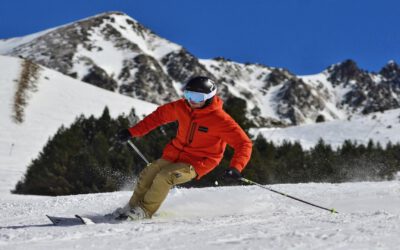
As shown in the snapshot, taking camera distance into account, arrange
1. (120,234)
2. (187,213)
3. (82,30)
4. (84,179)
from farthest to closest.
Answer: (82,30), (84,179), (187,213), (120,234)

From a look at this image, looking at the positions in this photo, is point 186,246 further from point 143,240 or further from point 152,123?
point 152,123

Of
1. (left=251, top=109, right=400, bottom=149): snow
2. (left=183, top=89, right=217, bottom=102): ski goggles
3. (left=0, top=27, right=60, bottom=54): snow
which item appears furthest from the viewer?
(left=0, top=27, right=60, bottom=54): snow

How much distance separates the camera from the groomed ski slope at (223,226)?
→ 412cm

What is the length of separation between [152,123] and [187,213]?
1.32 meters

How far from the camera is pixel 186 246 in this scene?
4.09 meters

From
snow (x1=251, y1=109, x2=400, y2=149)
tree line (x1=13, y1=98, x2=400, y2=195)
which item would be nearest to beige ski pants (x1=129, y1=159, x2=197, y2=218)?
tree line (x1=13, y1=98, x2=400, y2=195)

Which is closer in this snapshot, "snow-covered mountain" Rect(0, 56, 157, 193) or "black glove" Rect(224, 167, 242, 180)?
"black glove" Rect(224, 167, 242, 180)

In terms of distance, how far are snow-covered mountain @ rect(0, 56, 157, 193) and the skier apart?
76.6 ft

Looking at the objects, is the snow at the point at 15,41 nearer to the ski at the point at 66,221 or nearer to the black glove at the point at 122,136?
the black glove at the point at 122,136

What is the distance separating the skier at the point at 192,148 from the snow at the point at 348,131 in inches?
1182

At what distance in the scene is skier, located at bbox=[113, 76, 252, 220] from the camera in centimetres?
632

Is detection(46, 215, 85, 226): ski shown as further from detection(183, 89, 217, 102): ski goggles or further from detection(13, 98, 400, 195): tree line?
detection(13, 98, 400, 195): tree line

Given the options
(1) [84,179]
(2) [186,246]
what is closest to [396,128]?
(1) [84,179]

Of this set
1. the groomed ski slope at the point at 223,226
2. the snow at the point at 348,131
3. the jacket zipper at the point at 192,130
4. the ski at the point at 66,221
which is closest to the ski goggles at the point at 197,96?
the jacket zipper at the point at 192,130
